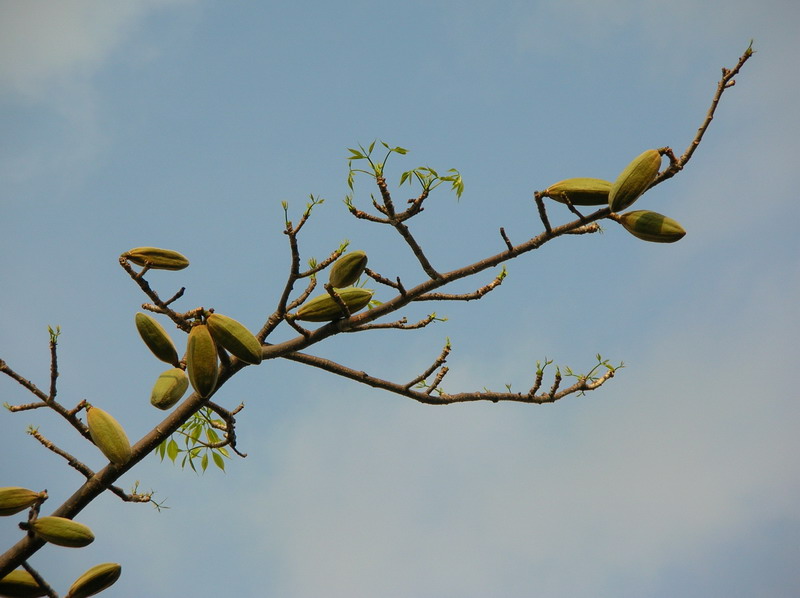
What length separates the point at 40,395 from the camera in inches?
170

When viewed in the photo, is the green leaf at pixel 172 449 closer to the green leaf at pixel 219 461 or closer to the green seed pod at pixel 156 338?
the green leaf at pixel 219 461

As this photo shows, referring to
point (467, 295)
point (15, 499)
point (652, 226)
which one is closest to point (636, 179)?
point (652, 226)

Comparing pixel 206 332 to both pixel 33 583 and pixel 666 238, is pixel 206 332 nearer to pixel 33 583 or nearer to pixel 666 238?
pixel 33 583

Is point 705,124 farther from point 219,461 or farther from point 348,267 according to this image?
point 219,461

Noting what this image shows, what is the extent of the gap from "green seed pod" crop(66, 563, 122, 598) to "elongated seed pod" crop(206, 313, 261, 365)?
1431 mm

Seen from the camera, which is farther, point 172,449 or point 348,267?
point 172,449

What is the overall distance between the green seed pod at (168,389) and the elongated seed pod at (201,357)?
346mm

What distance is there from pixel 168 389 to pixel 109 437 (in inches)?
15.8

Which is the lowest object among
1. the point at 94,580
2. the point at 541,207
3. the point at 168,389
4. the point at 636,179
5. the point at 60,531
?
the point at 94,580

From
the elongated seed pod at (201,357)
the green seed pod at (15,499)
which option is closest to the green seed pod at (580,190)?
the elongated seed pod at (201,357)

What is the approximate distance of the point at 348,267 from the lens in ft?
14.3

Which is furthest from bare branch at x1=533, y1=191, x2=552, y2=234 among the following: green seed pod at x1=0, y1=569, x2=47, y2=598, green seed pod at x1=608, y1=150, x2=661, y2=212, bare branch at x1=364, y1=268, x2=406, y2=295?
green seed pod at x1=0, y1=569, x2=47, y2=598

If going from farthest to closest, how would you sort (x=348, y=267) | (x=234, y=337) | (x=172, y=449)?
(x=172, y=449), (x=348, y=267), (x=234, y=337)

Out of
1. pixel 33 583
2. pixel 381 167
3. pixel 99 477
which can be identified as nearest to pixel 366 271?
pixel 381 167
